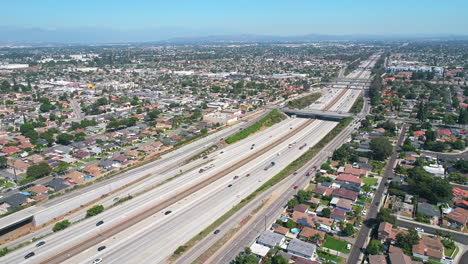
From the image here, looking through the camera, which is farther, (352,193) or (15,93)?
(15,93)

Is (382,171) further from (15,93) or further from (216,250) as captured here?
(15,93)

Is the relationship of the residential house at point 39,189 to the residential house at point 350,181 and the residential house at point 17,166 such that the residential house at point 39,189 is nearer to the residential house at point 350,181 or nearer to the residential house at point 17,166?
the residential house at point 17,166

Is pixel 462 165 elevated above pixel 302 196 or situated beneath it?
elevated above

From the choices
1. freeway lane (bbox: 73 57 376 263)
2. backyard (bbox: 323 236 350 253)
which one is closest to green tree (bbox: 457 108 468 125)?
backyard (bbox: 323 236 350 253)

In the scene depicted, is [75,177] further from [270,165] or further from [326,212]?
[326,212]

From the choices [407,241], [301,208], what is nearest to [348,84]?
[301,208]

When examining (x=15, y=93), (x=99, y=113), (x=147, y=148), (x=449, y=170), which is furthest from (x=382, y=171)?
(x=15, y=93)

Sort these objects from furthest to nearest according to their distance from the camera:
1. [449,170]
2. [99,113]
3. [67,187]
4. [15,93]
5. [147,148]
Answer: [15,93], [99,113], [147,148], [449,170], [67,187]
